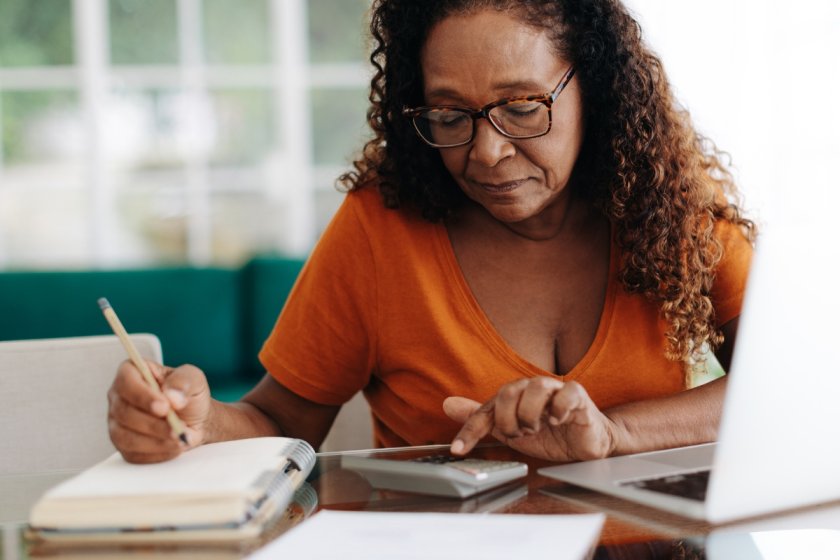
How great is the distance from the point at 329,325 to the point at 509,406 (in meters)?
0.48

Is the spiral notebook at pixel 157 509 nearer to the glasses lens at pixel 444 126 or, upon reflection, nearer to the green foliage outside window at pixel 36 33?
the glasses lens at pixel 444 126

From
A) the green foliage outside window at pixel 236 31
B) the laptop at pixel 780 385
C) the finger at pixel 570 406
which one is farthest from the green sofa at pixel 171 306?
the laptop at pixel 780 385

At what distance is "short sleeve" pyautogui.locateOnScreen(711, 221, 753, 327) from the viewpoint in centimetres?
136

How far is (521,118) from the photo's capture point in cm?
123

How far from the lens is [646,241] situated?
134 centimetres

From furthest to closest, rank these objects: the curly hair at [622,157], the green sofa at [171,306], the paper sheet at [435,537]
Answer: the green sofa at [171,306]
the curly hair at [622,157]
the paper sheet at [435,537]

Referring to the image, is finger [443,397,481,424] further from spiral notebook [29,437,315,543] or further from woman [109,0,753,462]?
spiral notebook [29,437,315,543]

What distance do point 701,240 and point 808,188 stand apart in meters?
0.63

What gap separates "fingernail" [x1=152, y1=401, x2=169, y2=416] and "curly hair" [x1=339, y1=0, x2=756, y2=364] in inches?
23.3

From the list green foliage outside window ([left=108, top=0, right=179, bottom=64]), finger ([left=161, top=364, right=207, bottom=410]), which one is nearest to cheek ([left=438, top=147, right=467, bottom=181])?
finger ([left=161, top=364, right=207, bottom=410])

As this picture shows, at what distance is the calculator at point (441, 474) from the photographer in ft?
3.06

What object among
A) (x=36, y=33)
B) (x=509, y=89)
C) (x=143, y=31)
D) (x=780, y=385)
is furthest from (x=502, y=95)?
(x=36, y=33)

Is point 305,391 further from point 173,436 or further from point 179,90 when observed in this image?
point 179,90

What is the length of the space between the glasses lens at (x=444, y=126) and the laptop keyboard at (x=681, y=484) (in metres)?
0.53
